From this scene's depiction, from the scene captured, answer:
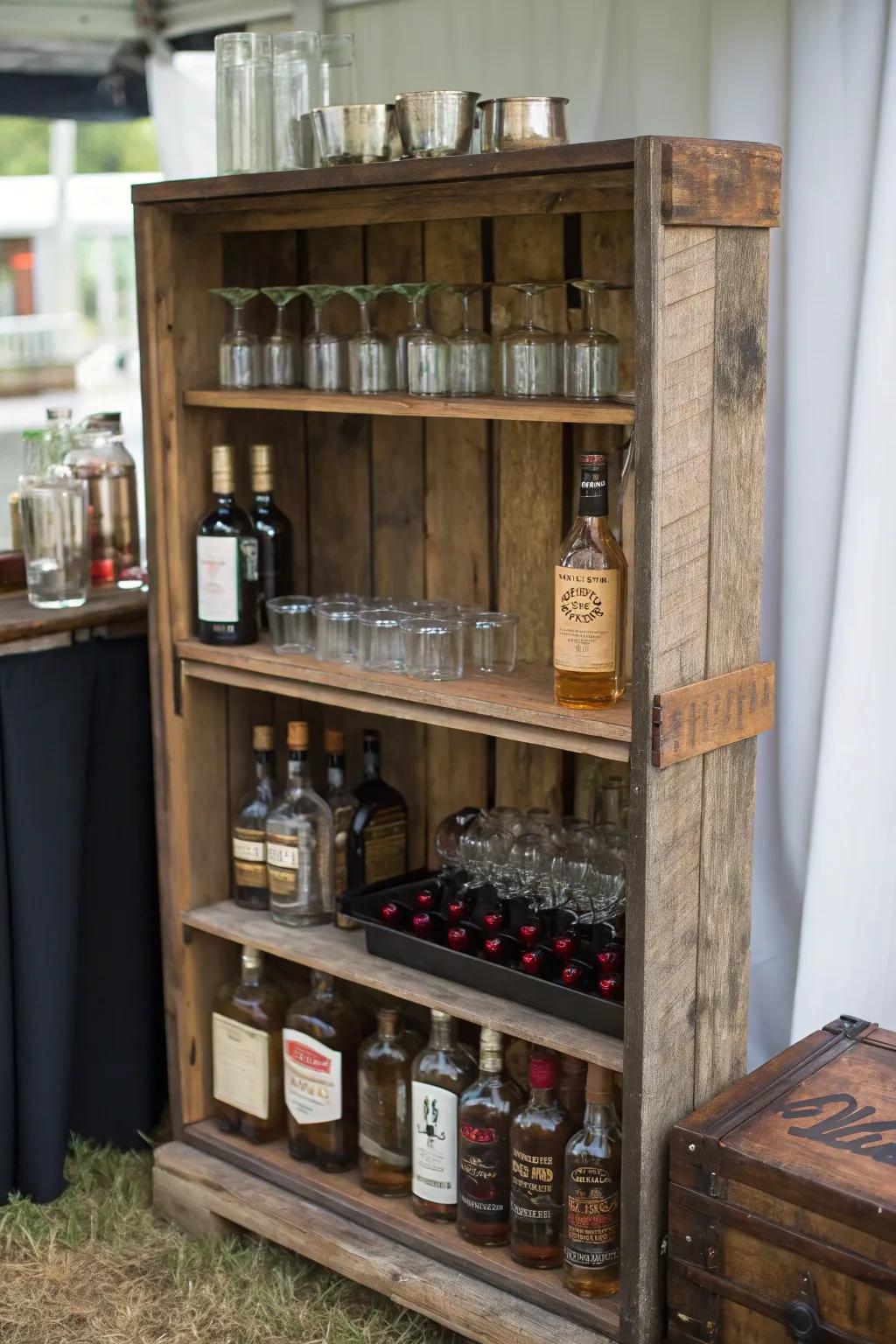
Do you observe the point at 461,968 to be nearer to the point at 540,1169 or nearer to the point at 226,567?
the point at 540,1169

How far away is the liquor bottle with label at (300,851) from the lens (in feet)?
8.20

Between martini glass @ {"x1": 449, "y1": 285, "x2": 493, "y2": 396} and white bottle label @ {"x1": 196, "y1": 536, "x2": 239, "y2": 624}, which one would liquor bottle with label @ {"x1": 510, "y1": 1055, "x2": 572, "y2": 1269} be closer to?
white bottle label @ {"x1": 196, "y1": 536, "x2": 239, "y2": 624}

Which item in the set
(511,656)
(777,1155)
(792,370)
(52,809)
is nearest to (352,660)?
(511,656)

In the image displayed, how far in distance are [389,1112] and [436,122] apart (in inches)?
57.6

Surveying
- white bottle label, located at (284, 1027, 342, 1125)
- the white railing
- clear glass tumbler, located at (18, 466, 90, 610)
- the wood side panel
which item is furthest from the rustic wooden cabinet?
the white railing

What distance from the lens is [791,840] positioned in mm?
2416

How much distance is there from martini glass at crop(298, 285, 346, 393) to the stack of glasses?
33 cm

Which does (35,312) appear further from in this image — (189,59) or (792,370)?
(792,370)

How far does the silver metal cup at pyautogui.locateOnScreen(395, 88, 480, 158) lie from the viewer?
6.50 ft

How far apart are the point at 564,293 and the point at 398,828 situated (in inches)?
35.8

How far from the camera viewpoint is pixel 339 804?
2547 millimetres

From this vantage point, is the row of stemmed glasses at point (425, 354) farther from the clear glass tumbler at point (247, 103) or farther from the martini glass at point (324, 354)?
the clear glass tumbler at point (247, 103)

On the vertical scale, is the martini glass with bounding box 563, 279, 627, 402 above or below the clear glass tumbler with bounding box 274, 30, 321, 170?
below

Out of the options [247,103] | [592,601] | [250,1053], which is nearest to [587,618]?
[592,601]
